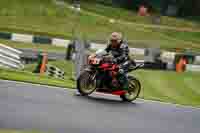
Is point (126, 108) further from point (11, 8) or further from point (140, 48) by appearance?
point (11, 8)

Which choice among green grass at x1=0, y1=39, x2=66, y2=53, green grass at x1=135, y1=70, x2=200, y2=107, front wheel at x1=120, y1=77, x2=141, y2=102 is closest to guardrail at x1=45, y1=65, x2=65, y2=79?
green grass at x1=135, y1=70, x2=200, y2=107

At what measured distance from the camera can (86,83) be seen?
11.2 metres

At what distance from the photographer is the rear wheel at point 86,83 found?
11.1 m

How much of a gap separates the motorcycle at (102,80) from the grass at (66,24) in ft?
73.3

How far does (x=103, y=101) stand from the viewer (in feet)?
36.3

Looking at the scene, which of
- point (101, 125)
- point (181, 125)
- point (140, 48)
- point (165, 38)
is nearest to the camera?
point (101, 125)

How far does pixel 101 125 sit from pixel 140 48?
18016 mm

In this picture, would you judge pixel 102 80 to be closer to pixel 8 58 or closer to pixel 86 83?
pixel 86 83

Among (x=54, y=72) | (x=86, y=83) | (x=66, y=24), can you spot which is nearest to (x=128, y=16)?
(x=66, y=24)

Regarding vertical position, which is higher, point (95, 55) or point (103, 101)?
point (95, 55)

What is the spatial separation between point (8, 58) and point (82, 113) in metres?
9.57

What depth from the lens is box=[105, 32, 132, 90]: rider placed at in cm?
1147

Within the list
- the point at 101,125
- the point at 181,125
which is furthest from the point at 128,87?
the point at 101,125

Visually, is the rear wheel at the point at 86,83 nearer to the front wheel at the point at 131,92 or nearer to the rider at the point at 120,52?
the rider at the point at 120,52
